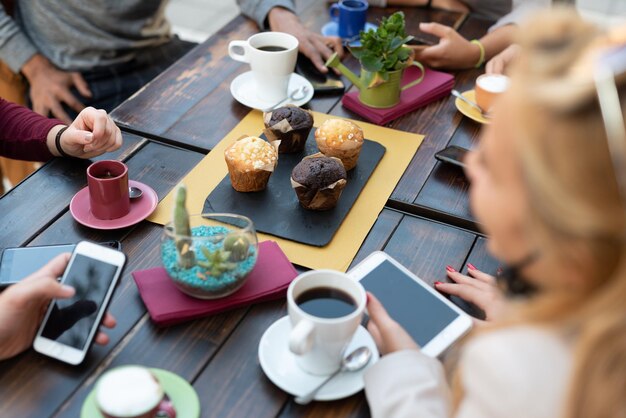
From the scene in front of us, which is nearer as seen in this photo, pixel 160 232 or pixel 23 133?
pixel 160 232

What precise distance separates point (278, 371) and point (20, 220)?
0.61 m

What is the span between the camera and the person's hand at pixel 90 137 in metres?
1.33

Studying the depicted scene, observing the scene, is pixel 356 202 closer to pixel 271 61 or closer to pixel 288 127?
pixel 288 127

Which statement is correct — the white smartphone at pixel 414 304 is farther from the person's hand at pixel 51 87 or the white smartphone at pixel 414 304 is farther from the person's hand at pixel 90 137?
the person's hand at pixel 51 87

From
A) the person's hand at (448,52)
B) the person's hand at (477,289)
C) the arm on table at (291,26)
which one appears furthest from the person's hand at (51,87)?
the person's hand at (477,289)

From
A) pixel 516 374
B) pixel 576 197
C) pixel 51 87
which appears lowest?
pixel 51 87

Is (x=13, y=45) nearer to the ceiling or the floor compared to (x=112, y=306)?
nearer to the floor

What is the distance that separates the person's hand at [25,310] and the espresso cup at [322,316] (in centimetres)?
30

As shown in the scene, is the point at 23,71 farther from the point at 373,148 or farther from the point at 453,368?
the point at 453,368

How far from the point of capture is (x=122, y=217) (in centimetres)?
123

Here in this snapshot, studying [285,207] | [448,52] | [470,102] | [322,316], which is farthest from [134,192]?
[448,52]

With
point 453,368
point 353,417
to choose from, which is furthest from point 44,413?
point 453,368

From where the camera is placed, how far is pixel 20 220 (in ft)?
4.01

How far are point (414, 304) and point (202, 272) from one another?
353 millimetres
